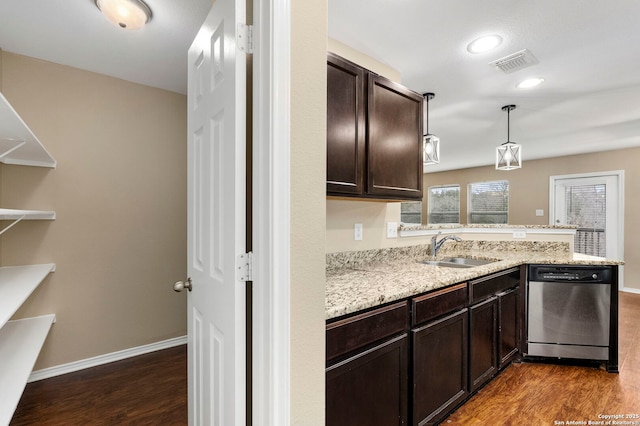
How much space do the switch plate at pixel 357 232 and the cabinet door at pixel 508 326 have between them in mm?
1095

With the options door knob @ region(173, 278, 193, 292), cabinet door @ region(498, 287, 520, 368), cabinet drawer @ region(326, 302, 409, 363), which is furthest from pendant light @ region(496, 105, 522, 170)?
door knob @ region(173, 278, 193, 292)

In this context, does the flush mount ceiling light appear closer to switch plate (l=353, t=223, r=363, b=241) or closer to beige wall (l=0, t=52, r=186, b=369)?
beige wall (l=0, t=52, r=186, b=369)

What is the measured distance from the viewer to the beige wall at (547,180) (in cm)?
480

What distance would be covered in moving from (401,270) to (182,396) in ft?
5.67

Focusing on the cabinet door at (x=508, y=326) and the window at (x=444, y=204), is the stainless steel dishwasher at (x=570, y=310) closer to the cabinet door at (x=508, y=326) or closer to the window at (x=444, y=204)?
the cabinet door at (x=508, y=326)

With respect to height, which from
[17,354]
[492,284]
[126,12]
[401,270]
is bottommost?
[17,354]

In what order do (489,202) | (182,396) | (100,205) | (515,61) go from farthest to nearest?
(489,202)
(100,205)
(515,61)
(182,396)

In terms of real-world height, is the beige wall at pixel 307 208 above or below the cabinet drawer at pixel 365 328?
above

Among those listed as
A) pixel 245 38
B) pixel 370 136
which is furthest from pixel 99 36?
pixel 370 136

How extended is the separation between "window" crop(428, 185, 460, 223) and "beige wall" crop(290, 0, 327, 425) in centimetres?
708

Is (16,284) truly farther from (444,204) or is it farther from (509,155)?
(444,204)

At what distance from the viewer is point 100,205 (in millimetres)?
2502

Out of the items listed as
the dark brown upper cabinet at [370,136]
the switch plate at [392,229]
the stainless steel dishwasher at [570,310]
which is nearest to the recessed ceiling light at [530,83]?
the dark brown upper cabinet at [370,136]

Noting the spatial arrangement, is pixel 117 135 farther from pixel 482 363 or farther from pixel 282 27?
pixel 482 363
